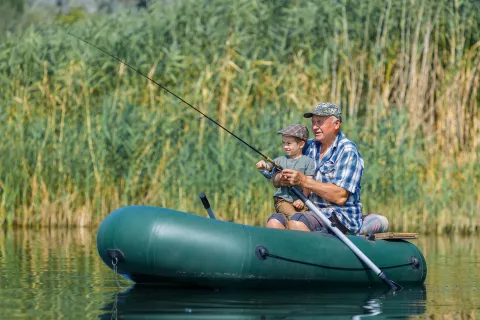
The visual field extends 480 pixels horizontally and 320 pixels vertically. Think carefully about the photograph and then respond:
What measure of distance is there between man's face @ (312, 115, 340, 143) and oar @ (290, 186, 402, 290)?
440 millimetres

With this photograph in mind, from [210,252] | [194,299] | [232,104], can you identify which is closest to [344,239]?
[210,252]

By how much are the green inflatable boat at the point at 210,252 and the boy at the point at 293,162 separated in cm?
36

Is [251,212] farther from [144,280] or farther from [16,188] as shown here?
[144,280]

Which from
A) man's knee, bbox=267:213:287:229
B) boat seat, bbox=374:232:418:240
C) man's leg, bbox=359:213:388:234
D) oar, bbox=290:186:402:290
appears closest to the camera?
oar, bbox=290:186:402:290

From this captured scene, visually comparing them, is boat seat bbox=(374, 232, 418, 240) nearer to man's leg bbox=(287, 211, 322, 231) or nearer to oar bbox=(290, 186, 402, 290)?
oar bbox=(290, 186, 402, 290)

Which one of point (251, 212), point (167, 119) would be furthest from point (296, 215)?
point (167, 119)

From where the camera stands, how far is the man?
7867 millimetres

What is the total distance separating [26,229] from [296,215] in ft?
17.0

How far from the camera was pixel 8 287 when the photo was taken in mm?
7742

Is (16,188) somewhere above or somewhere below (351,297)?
above

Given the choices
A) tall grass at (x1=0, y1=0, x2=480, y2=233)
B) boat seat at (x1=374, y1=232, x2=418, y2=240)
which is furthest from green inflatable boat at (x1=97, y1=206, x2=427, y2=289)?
tall grass at (x1=0, y1=0, x2=480, y2=233)

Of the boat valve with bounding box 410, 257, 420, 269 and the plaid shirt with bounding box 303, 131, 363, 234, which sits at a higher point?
the plaid shirt with bounding box 303, 131, 363, 234

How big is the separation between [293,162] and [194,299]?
1356mm

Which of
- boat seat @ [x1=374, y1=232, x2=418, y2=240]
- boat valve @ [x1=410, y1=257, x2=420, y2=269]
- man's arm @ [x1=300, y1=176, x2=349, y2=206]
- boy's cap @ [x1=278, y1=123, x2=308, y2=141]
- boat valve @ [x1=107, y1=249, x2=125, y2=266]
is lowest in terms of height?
boat valve @ [x1=410, y1=257, x2=420, y2=269]
